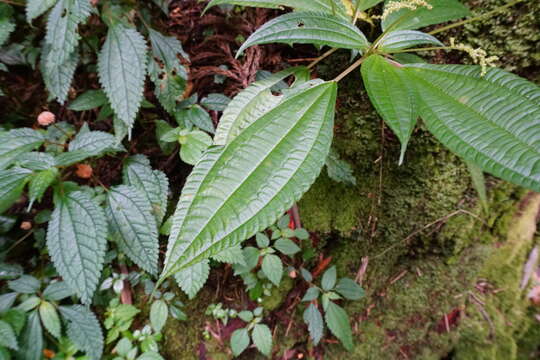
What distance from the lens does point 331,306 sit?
1.37m

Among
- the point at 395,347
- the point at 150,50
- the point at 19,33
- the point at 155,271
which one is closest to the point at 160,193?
the point at 155,271

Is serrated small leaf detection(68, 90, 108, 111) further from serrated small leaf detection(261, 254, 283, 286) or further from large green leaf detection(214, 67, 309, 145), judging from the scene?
serrated small leaf detection(261, 254, 283, 286)

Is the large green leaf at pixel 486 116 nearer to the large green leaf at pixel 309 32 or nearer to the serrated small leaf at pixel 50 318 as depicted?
the large green leaf at pixel 309 32

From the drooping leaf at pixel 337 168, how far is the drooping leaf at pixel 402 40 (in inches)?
20.8

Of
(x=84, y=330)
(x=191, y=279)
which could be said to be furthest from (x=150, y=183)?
(x=84, y=330)

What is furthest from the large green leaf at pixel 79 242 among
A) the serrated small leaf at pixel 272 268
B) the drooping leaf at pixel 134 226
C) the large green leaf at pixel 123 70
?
the serrated small leaf at pixel 272 268

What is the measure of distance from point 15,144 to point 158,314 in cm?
90

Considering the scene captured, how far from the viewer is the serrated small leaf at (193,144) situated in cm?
112

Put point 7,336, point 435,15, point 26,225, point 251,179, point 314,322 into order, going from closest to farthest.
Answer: point 251,179 → point 435,15 → point 7,336 → point 314,322 → point 26,225

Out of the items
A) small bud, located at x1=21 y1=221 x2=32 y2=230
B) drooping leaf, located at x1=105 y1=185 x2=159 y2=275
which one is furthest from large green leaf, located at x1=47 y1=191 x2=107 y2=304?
small bud, located at x1=21 y1=221 x2=32 y2=230

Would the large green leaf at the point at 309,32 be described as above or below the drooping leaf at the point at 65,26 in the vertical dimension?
above

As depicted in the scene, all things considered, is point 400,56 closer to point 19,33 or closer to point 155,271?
point 155,271

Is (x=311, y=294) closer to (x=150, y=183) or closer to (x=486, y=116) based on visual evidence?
(x=150, y=183)

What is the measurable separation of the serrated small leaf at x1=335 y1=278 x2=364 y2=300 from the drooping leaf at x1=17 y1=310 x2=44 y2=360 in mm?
1285
